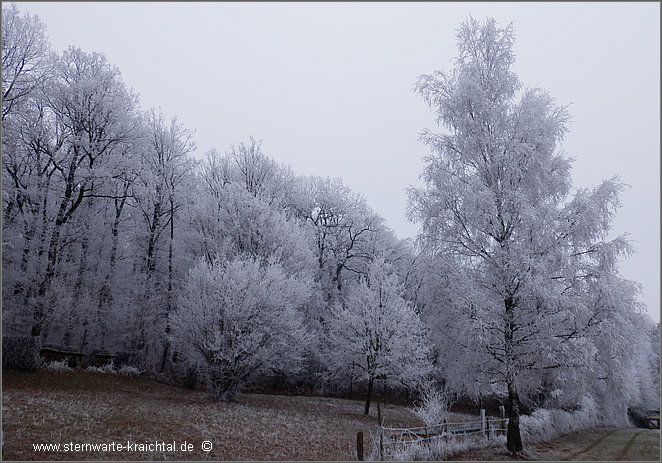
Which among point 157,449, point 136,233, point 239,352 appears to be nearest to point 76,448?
point 157,449

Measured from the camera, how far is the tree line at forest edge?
1166 cm

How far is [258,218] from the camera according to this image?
24875 millimetres

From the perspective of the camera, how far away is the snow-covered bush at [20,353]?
1688cm

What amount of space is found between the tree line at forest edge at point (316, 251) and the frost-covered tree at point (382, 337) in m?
0.11

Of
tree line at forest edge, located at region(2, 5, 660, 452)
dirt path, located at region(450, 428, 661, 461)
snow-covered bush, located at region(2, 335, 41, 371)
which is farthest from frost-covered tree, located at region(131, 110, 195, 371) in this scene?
dirt path, located at region(450, 428, 661, 461)

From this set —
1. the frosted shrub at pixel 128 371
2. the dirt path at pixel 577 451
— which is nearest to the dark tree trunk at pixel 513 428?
the dirt path at pixel 577 451

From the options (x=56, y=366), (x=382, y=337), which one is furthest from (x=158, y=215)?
(x=382, y=337)

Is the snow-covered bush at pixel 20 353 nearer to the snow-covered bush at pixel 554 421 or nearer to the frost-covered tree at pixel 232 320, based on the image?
the frost-covered tree at pixel 232 320

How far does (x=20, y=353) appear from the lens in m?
17.1

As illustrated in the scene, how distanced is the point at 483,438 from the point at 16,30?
2415 cm

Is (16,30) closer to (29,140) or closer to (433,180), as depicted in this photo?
(29,140)

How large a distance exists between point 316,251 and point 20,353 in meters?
21.0

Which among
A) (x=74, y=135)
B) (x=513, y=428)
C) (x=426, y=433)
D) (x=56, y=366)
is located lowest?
(x=426, y=433)

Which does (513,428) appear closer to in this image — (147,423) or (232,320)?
(147,423)
